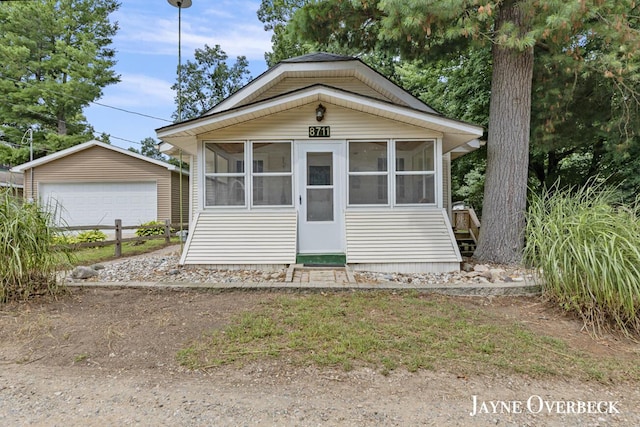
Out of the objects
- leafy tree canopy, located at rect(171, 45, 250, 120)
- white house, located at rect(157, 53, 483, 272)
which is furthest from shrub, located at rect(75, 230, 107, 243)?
leafy tree canopy, located at rect(171, 45, 250, 120)

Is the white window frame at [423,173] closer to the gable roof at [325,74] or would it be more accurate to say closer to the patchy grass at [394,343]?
the gable roof at [325,74]

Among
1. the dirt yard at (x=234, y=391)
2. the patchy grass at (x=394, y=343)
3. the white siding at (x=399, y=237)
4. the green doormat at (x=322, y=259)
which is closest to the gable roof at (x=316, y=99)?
the white siding at (x=399, y=237)

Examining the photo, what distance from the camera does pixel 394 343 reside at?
3004mm

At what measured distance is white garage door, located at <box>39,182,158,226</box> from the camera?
44.2ft

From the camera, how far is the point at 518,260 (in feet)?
19.4

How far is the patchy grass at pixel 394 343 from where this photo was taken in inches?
105

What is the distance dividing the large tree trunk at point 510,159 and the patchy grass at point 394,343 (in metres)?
2.64

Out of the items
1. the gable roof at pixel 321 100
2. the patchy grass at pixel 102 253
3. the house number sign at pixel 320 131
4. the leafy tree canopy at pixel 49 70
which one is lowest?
the patchy grass at pixel 102 253

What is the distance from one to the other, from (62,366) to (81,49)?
79.4 feet

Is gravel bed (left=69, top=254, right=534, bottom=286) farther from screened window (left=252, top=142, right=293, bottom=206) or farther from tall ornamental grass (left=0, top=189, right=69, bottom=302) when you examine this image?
screened window (left=252, top=142, right=293, bottom=206)

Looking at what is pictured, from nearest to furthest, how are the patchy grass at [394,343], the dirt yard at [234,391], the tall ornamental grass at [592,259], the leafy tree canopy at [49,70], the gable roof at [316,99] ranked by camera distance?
the dirt yard at [234,391], the patchy grass at [394,343], the tall ornamental grass at [592,259], the gable roof at [316,99], the leafy tree canopy at [49,70]

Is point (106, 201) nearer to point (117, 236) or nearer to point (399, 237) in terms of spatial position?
point (117, 236)

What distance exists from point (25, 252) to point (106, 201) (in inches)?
435

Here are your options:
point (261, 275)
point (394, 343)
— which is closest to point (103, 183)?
point (261, 275)
